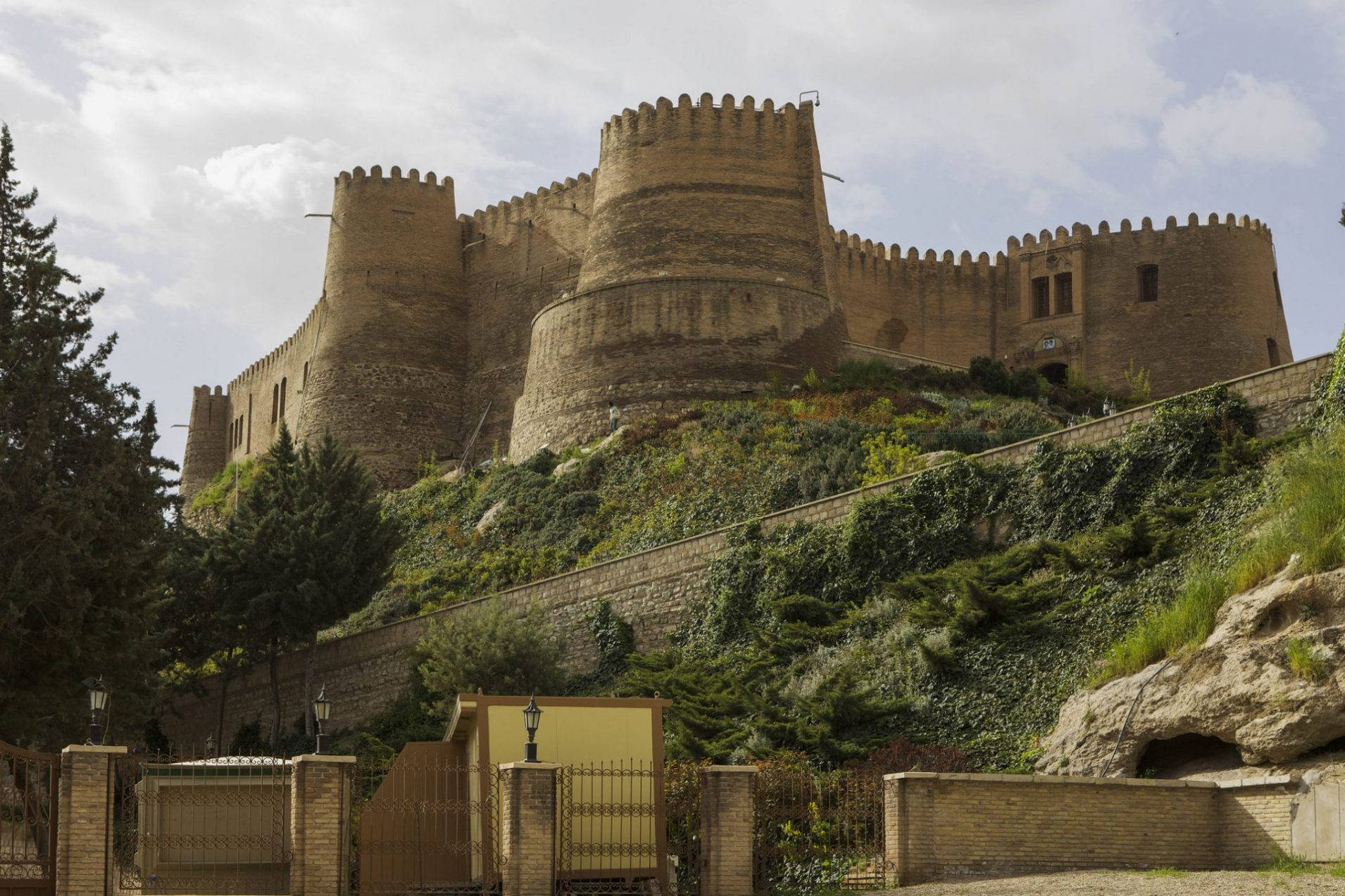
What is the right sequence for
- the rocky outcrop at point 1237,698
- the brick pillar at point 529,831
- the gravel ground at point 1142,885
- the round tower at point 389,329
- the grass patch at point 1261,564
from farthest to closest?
the round tower at point 389,329 → the grass patch at point 1261,564 → the rocky outcrop at point 1237,698 → the brick pillar at point 529,831 → the gravel ground at point 1142,885

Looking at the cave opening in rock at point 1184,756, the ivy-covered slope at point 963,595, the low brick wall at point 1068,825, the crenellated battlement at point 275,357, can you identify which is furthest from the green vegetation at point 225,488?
the low brick wall at point 1068,825

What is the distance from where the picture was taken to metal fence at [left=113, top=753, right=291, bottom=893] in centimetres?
1582

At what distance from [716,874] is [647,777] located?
47.9 inches

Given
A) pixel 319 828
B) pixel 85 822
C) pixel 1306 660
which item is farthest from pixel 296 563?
pixel 1306 660

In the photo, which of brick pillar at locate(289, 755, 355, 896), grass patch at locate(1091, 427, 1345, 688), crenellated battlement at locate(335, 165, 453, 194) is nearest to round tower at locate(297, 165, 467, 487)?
crenellated battlement at locate(335, 165, 453, 194)

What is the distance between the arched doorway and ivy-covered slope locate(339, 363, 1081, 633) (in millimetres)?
5833

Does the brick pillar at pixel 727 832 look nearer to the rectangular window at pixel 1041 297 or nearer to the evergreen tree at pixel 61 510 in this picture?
the evergreen tree at pixel 61 510

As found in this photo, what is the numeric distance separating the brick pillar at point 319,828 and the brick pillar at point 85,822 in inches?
54.3

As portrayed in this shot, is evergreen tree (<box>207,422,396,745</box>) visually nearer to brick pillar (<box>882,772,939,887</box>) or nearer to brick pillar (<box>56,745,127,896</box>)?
brick pillar (<box>56,745,127,896</box>)

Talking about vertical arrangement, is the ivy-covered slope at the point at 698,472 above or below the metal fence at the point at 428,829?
above

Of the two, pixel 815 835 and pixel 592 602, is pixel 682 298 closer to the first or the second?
pixel 592 602

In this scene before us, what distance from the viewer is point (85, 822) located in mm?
14125

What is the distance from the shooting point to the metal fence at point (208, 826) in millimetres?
15820

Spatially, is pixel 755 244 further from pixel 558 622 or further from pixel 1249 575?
pixel 1249 575
